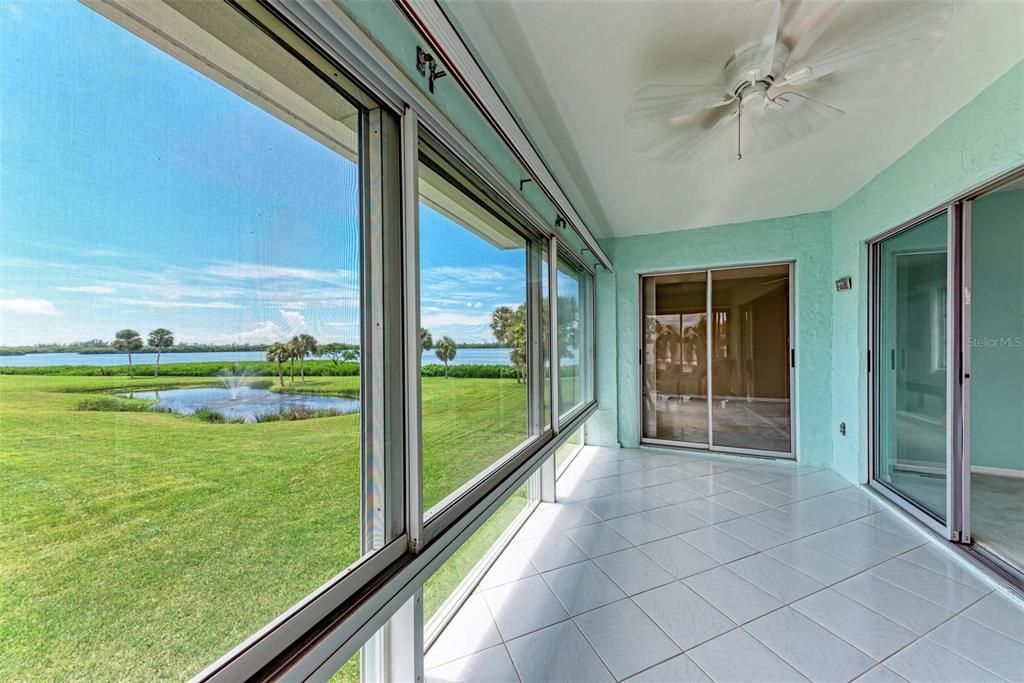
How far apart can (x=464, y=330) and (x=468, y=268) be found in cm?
29

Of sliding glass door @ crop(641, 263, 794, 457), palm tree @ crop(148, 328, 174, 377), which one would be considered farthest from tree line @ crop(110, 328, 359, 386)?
sliding glass door @ crop(641, 263, 794, 457)

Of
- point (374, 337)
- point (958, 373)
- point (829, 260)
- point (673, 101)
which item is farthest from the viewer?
point (829, 260)

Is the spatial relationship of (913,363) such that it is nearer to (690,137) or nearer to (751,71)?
(690,137)

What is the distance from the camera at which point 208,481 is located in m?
0.74

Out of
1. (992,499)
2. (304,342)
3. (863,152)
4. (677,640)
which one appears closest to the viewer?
(304,342)

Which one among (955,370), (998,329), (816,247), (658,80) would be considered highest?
(658,80)

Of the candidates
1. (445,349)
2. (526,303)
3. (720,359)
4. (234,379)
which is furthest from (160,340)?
(720,359)

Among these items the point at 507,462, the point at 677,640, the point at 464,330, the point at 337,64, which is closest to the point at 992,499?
the point at 677,640

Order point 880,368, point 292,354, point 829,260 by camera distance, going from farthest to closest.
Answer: point 829,260
point 880,368
point 292,354

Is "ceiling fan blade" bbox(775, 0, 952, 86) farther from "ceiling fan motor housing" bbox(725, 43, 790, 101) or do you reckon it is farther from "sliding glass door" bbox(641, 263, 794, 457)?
"sliding glass door" bbox(641, 263, 794, 457)

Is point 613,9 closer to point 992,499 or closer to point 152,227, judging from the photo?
point 152,227

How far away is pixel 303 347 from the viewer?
0.93 meters

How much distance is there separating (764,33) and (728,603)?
2.49 metres

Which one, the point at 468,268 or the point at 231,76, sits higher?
the point at 231,76
